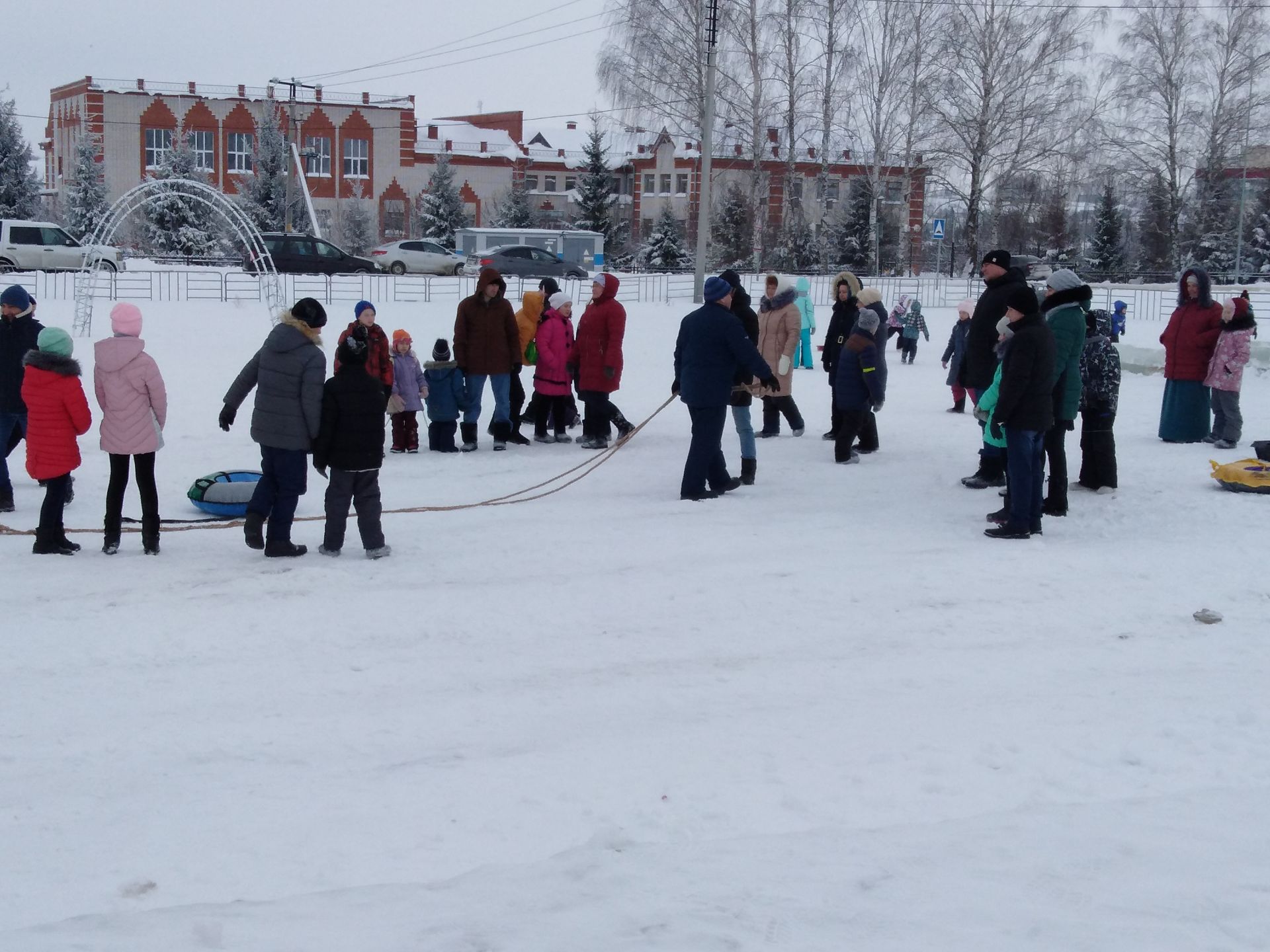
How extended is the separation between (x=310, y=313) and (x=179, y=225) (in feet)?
138

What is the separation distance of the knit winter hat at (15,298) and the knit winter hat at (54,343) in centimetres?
129

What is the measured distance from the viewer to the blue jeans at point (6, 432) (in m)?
9.18

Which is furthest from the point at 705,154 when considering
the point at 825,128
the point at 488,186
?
the point at 488,186

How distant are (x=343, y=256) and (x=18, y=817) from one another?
32667mm

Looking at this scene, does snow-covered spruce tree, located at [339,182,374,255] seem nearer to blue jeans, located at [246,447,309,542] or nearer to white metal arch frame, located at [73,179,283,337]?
white metal arch frame, located at [73,179,283,337]

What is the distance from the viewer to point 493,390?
41.5ft

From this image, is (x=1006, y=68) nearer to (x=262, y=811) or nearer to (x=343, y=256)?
(x=343, y=256)

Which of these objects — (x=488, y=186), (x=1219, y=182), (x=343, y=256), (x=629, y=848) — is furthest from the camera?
(x=488, y=186)

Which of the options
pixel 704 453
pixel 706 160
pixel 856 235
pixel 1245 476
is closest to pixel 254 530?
pixel 704 453

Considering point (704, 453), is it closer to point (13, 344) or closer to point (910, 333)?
point (13, 344)

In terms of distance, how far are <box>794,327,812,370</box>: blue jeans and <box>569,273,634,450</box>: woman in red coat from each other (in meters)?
7.30

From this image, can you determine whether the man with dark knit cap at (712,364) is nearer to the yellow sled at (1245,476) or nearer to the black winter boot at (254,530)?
the black winter boot at (254,530)

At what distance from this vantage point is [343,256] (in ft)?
117

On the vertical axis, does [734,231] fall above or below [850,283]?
above
